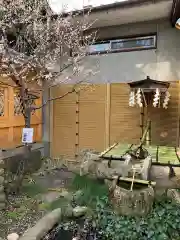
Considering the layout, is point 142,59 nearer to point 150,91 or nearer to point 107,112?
point 150,91

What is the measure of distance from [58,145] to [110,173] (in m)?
4.55

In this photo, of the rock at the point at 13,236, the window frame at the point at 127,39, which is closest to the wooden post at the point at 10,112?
the window frame at the point at 127,39

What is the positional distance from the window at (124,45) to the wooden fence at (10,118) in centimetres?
305

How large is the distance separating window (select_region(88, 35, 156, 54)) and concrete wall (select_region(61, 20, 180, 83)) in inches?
5.7

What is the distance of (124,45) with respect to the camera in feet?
27.3

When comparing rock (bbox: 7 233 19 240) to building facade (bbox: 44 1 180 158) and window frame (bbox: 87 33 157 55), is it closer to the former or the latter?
building facade (bbox: 44 1 180 158)

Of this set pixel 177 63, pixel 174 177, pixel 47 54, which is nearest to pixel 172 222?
pixel 174 177

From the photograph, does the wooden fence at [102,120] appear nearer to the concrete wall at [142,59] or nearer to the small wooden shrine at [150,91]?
the concrete wall at [142,59]

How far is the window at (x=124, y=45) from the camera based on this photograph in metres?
7.98

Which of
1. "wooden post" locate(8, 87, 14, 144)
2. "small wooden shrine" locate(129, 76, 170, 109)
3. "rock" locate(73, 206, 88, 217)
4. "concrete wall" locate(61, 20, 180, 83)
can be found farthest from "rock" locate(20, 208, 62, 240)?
"concrete wall" locate(61, 20, 180, 83)

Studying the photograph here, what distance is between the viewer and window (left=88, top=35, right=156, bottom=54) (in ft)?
26.2

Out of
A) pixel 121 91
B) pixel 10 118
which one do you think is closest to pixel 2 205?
pixel 10 118

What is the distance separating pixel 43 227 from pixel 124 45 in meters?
6.24

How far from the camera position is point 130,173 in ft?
15.3
